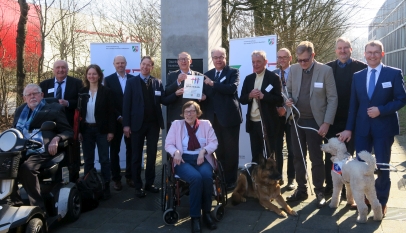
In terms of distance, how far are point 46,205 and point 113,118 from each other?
1.72m

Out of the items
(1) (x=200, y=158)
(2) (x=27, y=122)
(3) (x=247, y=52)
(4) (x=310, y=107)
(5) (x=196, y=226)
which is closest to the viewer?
(5) (x=196, y=226)

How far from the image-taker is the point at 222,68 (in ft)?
19.2

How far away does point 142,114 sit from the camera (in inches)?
229

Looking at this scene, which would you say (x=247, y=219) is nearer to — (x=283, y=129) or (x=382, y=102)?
(x=283, y=129)

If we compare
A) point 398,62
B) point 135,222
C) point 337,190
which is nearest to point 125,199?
point 135,222

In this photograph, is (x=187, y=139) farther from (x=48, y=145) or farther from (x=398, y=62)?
(x=398, y=62)

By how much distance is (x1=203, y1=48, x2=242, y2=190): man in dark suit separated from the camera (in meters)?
5.74

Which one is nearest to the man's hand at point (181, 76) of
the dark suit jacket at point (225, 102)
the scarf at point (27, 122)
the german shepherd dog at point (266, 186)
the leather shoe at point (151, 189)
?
the dark suit jacket at point (225, 102)

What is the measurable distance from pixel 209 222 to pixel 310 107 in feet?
6.29

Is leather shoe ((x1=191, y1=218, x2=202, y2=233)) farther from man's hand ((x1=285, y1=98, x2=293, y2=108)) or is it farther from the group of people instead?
man's hand ((x1=285, y1=98, x2=293, y2=108))

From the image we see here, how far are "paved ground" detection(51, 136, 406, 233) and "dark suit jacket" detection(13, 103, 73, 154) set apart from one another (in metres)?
1.05

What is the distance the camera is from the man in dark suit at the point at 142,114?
5.84m

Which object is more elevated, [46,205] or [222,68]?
[222,68]

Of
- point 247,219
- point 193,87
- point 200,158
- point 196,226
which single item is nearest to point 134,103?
point 193,87
